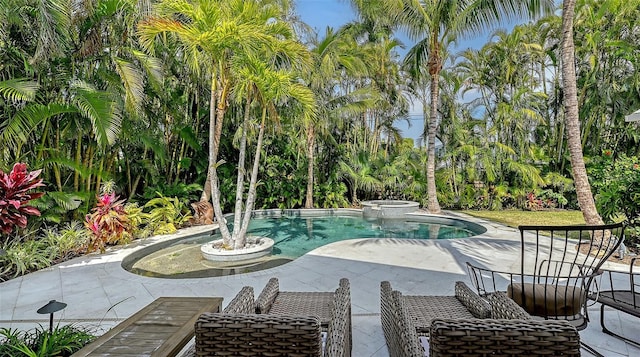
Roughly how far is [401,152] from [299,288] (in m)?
11.1

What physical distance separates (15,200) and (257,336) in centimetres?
293

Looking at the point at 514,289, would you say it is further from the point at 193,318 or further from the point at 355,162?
the point at 355,162

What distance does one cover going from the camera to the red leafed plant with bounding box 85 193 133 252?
5.98 metres

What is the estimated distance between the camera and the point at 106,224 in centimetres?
608

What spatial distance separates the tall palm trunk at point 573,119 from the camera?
5789 mm

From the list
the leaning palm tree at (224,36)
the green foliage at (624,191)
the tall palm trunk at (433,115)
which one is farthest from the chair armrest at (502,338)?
the tall palm trunk at (433,115)

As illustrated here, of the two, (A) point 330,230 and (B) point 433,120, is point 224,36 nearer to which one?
(A) point 330,230

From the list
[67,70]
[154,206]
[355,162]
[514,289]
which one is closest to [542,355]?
[514,289]

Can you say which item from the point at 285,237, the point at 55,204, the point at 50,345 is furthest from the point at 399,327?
the point at 285,237

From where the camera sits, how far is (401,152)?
14133mm

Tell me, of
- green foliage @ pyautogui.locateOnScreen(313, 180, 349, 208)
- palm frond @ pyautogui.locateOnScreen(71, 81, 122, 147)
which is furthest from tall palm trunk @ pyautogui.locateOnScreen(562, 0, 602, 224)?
palm frond @ pyautogui.locateOnScreen(71, 81, 122, 147)

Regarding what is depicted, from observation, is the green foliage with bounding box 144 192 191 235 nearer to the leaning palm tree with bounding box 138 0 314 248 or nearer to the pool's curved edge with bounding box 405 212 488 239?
the leaning palm tree with bounding box 138 0 314 248

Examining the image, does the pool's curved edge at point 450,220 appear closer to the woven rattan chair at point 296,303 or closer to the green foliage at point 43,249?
the woven rattan chair at point 296,303

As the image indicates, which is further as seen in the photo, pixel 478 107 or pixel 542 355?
pixel 478 107
